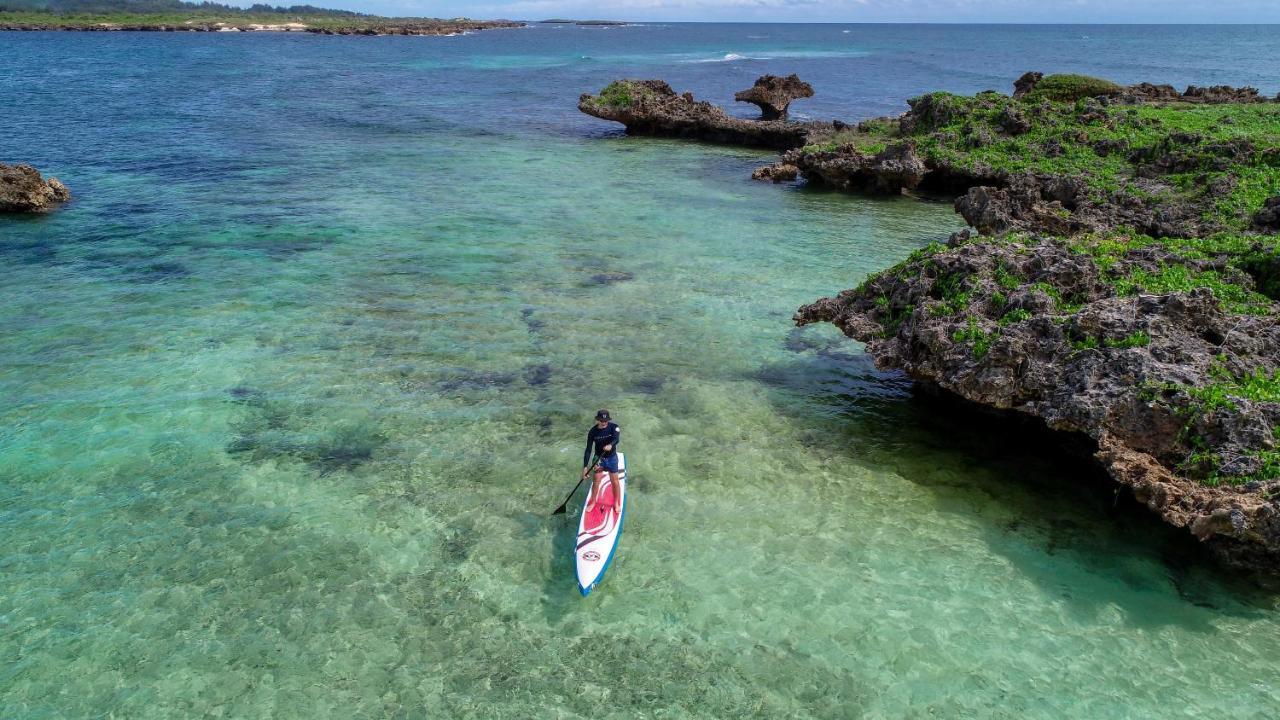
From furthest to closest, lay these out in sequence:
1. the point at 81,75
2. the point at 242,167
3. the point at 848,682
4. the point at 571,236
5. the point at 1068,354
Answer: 1. the point at 81,75
2. the point at 242,167
3. the point at 571,236
4. the point at 1068,354
5. the point at 848,682

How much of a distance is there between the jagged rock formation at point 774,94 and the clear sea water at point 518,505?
2921 cm

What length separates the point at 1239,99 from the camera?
140ft

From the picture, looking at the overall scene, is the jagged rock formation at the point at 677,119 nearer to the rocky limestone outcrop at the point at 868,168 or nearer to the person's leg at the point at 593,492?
the rocky limestone outcrop at the point at 868,168

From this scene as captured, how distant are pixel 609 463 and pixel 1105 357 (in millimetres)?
8317

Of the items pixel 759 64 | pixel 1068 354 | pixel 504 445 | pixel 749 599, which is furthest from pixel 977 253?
pixel 759 64

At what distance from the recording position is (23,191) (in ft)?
88.7

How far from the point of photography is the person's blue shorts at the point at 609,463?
12414 mm

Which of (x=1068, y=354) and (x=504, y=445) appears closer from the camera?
(x=1068, y=354)

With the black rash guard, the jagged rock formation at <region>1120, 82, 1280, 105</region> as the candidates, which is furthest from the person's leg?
the jagged rock formation at <region>1120, 82, 1280, 105</region>

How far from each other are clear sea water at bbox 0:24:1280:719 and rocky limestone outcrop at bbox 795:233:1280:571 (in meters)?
1.41

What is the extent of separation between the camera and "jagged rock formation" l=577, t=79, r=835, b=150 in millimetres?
44719

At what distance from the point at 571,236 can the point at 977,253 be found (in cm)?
1534

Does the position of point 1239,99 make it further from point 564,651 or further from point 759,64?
point 759,64

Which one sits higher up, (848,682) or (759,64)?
(759,64)
